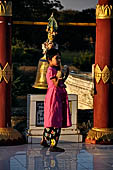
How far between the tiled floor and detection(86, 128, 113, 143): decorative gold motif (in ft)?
0.89

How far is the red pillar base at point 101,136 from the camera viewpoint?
512 inches

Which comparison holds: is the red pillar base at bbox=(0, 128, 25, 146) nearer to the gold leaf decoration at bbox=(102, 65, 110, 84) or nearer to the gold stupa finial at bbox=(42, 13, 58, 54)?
the gold stupa finial at bbox=(42, 13, 58, 54)

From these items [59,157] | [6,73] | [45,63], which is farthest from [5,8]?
[59,157]

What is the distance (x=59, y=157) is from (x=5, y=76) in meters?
2.37

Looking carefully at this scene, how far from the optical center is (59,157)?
1125 centimetres

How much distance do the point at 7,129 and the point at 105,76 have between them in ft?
7.34

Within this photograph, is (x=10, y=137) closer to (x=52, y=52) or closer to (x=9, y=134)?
(x=9, y=134)

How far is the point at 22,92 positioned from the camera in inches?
1168

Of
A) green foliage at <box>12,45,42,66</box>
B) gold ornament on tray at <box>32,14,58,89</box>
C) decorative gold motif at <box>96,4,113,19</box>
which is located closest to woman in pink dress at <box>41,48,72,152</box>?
gold ornament on tray at <box>32,14,58,89</box>

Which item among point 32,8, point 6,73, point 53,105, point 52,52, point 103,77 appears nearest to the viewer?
point 53,105

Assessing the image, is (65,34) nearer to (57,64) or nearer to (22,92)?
(22,92)

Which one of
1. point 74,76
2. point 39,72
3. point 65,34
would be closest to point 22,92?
point 74,76

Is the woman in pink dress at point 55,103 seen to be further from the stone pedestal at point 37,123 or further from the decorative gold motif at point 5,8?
the decorative gold motif at point 5,8

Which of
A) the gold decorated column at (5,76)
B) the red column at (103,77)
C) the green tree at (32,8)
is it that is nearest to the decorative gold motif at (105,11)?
the red column at (103,77)
